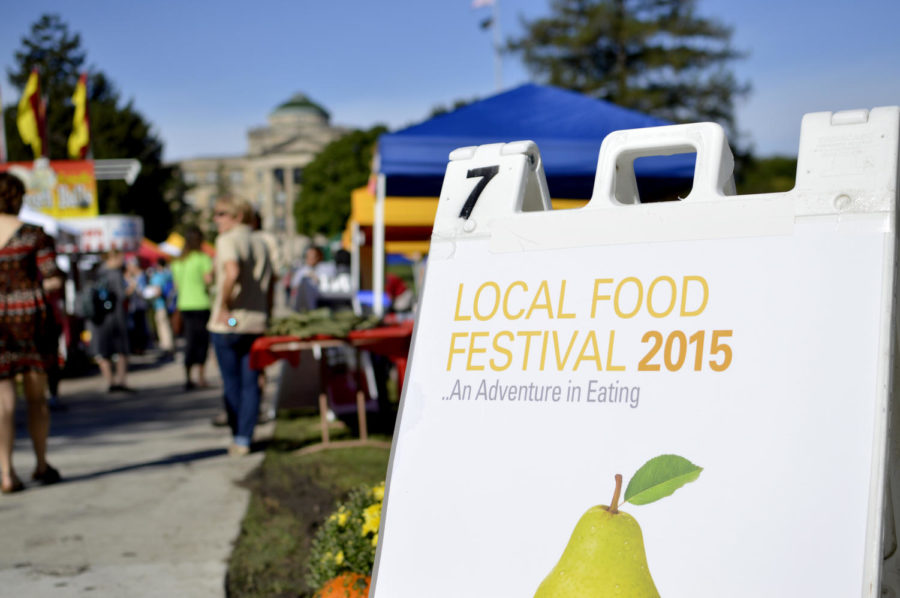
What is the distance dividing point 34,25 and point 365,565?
211 feet

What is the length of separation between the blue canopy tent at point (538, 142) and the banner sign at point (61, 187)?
14.2m

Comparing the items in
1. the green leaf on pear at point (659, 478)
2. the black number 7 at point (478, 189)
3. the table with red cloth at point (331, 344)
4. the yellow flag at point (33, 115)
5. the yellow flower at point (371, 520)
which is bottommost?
the yellow flower at point (371, 520)

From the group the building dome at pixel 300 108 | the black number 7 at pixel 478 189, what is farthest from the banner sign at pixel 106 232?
the building dome at pixel 300 108

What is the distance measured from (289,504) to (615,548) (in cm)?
384

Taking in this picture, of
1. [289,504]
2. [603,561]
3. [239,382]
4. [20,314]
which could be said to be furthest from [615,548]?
[239,382]

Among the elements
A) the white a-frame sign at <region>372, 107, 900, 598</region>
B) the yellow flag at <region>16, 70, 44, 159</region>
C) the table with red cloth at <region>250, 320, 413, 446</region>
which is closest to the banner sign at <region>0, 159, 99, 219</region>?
the yellow flag at <region>16, 70, 44, 159</region>

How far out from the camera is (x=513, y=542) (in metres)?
1.85

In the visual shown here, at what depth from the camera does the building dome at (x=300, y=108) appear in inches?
5507

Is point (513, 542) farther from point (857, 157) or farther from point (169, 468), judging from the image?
point (169, 468)

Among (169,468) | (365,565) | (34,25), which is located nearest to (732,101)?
(169,468)

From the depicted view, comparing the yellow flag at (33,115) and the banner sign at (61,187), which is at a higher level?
the yellow flag at (33,115)

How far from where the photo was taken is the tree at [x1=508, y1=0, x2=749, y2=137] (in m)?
32.3

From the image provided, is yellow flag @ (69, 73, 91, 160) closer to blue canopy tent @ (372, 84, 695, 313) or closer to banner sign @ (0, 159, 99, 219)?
banner sign @ (0, 159, 99, 219)

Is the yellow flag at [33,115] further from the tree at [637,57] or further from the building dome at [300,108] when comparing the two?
the building dome at [300,108]
